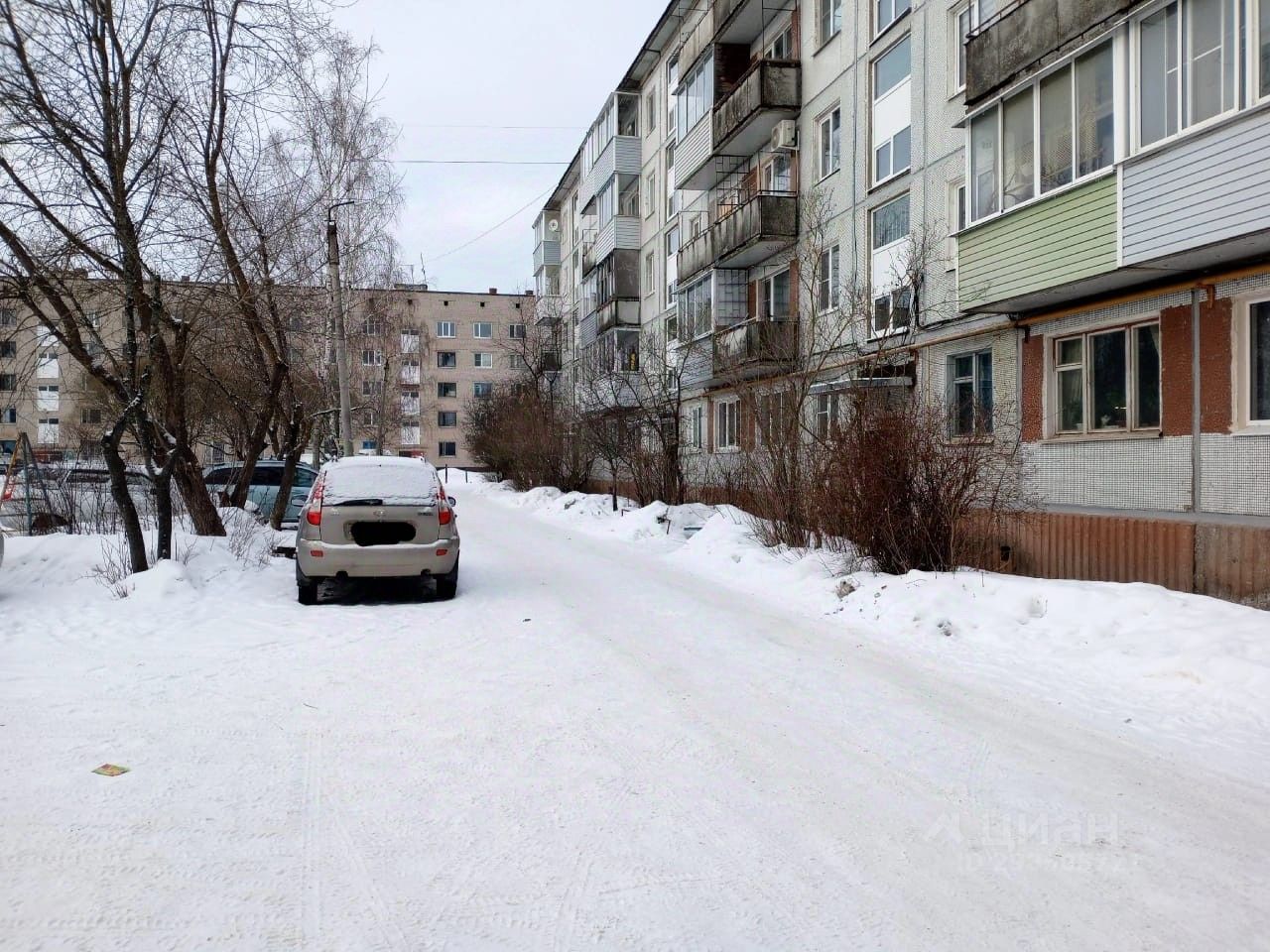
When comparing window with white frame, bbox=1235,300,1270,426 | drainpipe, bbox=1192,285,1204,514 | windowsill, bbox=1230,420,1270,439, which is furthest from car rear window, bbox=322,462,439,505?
window with white frame, bbox=1235,300,1270,426

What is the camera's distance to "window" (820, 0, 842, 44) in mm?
20672

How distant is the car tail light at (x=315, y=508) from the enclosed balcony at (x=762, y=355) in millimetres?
6758

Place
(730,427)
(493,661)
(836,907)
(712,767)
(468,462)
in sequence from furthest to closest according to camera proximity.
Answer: (468,462) → (730,427) → (493,661) → (712,767) → (836,907)

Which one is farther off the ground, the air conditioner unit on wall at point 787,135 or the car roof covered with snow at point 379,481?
the air conditioner unit on wall at point 787,135

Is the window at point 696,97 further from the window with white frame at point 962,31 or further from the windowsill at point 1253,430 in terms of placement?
the windowsill at point 1253,430

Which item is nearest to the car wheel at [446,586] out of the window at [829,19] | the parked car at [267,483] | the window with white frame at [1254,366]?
the window with white frame at [1254,366]

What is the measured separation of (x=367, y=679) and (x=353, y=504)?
11.6 ft

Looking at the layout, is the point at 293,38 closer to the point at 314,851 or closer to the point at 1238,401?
the point at 314,851

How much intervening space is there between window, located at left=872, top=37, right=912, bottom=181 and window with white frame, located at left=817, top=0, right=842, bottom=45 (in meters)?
2.07

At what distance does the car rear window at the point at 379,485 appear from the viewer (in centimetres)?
987

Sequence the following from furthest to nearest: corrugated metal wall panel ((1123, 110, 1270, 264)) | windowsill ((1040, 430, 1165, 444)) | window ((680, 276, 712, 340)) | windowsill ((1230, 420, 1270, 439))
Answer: window ((680, 276, 712, 340)) < windowsill ((1040, 430, 1165, 444)) < windowsill ((1230, 420, 1270, 439)) < corrugated metal wall panel ((1123, 110, 1270, 264))

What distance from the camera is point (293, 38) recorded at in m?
11.1

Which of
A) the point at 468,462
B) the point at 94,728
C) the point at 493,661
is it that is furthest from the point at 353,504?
the point at 468,462

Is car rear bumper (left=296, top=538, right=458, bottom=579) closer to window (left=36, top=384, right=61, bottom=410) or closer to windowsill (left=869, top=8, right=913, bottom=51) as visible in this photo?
window (left=36, top=384, right=61, bottom=410)
